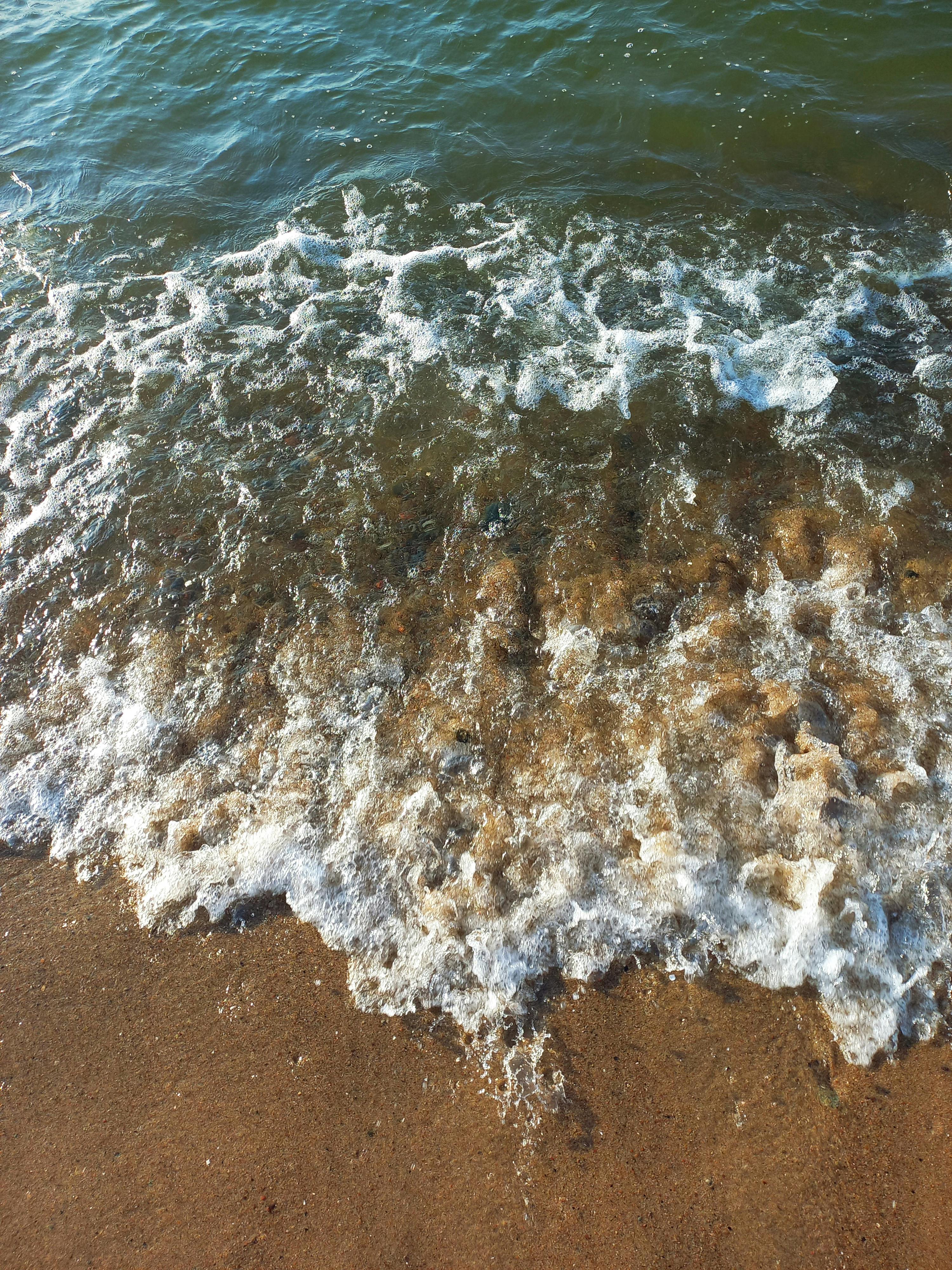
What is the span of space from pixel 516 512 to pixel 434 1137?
145 inches

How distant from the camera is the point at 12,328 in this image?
7188 millimetres

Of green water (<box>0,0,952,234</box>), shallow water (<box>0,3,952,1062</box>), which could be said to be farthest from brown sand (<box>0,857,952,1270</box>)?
green water (<box>0,0,952,234</box>)

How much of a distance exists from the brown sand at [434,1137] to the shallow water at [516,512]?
25 cm

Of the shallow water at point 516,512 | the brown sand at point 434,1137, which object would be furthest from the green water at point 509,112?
the brown sand at point 434,1137

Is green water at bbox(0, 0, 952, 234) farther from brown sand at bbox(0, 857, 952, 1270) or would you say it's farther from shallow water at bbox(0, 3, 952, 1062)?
brown sand at bbox(0, 857, 952, 1270)

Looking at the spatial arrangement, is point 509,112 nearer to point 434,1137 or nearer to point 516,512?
point 516,512

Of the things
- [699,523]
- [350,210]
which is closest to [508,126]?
[350,210]

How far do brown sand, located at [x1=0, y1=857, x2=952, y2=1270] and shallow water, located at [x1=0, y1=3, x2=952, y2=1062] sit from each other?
0.25 m

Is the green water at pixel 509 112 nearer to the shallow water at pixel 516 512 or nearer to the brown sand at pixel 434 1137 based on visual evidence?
the shallow water at pixel 516 512

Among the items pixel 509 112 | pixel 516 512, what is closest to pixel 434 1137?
pixel 516 512

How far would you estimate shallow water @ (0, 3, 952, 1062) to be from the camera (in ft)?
11.2

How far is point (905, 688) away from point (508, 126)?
850 centimetres

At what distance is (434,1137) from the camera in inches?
112

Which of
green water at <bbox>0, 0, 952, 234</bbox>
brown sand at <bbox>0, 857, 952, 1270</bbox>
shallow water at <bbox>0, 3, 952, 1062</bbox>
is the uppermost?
green water at <bbox>0, 0, 952, 234</bbox>
